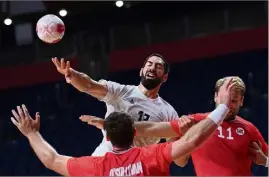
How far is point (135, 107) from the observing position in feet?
17.2

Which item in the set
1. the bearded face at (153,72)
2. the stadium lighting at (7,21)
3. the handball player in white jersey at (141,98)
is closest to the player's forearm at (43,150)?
the handball player in white jersey at (141,98)

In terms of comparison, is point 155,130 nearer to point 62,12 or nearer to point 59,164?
point 59,164

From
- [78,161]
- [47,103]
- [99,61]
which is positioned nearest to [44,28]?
[78,161]

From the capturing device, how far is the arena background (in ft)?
36.8

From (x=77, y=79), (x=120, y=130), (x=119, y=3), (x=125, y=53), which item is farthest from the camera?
(x=125, y=53)

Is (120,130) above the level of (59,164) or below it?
above

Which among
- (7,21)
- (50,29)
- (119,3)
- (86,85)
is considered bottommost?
(86,85)

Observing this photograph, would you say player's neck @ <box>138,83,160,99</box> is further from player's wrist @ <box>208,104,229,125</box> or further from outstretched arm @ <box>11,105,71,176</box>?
player's wrist @ <box>208,104,229,125</box>

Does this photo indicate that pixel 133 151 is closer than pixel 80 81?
Yes

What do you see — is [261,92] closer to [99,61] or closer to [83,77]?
[99,61]

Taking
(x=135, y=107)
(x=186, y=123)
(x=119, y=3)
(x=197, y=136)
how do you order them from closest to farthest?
(x=197, y=136)
(x=186, y=123)
(x=135, y=107)
(x=119, y=3)

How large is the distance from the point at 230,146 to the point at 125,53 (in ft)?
23.4

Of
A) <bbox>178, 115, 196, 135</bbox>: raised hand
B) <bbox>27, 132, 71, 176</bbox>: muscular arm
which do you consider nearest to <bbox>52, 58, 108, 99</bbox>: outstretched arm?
<bbox>178, 115, 196, 135</bbox>: raised hand

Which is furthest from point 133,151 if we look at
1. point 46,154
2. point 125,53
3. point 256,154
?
point 125,53
